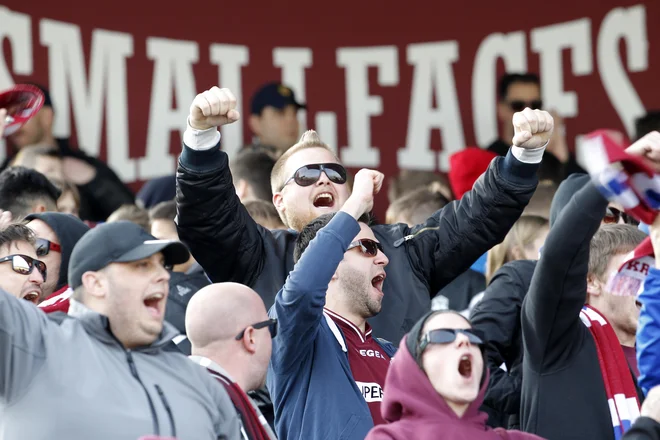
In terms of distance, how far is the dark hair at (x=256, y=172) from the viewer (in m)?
7.19

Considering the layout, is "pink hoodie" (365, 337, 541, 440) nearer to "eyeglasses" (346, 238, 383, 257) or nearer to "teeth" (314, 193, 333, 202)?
"eyeglasses" (346, 238, 383, 257)

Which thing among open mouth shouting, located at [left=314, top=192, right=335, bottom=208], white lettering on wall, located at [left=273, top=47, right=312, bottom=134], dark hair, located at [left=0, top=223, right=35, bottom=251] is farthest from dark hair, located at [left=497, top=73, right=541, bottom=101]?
dark hair, located at [left=0, top=223, right=35, bottom=251]

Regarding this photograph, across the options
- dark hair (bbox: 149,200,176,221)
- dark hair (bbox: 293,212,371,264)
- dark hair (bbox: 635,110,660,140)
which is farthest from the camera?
dark hair (bbox: 635,110,660,140)

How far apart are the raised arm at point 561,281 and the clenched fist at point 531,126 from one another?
22.2 inches

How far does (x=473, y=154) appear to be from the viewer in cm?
822

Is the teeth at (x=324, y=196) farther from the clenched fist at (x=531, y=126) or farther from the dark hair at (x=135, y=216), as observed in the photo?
the dark hair at (x=135, y=216)

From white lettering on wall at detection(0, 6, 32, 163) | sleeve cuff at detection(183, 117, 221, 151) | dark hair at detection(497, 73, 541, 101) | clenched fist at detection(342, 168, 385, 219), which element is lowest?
clenched fist at detection(342, 168, 385, 219)

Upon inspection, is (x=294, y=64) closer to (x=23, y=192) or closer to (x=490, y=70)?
(x=490, y=70)

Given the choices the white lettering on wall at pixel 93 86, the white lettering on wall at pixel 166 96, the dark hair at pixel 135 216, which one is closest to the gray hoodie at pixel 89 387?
the dark hair at pixel 135 216

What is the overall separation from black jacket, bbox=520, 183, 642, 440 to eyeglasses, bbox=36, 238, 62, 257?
2011 millimetres

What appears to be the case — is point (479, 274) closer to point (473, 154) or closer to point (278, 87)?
point (473, 154)

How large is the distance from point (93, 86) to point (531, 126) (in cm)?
550

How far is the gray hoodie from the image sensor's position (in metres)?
3.70

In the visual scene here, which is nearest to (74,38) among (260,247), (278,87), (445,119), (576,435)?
(278,87)
